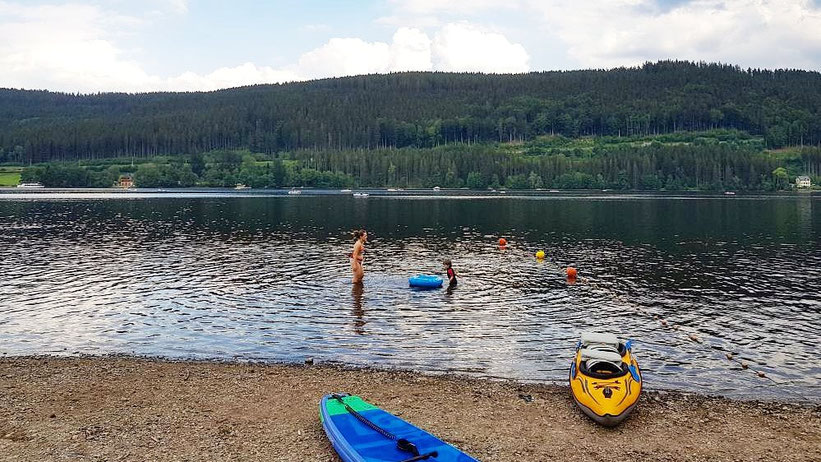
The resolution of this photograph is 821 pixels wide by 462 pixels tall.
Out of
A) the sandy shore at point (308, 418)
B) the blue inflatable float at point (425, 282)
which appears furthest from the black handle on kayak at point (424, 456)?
the blue inflatable float at point (425, 282)

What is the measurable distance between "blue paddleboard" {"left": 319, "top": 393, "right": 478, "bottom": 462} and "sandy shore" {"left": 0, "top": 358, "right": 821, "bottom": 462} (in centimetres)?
73

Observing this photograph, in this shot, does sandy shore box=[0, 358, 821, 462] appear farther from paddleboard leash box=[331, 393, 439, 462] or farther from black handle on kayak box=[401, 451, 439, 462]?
black handle on kayak box=[401, 451, 439, 462]

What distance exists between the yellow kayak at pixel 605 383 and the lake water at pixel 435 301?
3.46m

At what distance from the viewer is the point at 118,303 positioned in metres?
41.9

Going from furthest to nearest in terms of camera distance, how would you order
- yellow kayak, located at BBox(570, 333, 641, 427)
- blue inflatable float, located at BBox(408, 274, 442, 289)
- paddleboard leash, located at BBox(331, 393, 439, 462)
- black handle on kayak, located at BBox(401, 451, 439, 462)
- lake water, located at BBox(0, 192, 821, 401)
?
blue inflatable float, located at BBox(408, 274, 442, 289), lake water, located at BBox(0, 192, 821, 401), yellow kayak, located at BBox(570, 333, 641, 427), paddleboard leash, located at BBox(331, 393, 439, 462), black handle on kayak, located at BBox(401, 451, 439, 462)

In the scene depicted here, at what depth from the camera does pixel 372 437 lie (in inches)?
732

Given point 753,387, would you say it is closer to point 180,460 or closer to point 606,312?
point 606,312

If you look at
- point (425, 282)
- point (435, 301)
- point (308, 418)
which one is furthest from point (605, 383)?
point (425, 282)

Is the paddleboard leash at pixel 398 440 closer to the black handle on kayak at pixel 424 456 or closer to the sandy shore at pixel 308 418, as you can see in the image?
the black handle on kayak at pixel 424 456

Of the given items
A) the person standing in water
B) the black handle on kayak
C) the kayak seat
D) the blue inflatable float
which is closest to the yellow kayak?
the kayak seat

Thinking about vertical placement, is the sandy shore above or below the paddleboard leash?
below

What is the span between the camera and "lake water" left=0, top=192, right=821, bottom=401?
3041cm

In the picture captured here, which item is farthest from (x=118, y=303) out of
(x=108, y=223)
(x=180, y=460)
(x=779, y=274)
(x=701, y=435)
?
(x=108, y=223)

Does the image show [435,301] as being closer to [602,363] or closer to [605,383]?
[602,363]
